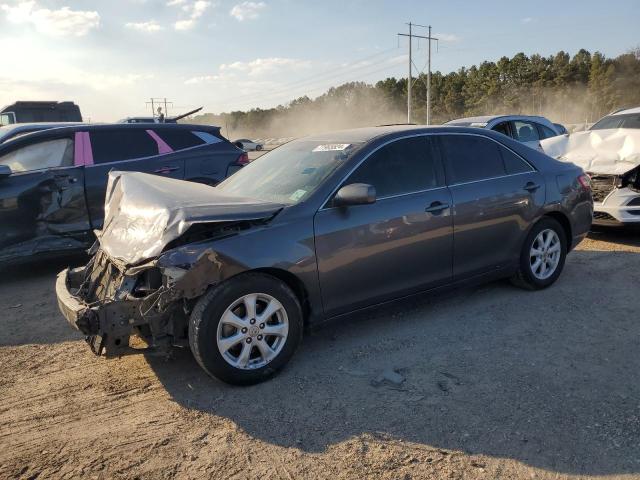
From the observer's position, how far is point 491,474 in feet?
8.12

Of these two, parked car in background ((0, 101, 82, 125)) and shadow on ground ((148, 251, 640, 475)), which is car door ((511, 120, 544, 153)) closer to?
shadow on ground ((148, 251, 640, 475))

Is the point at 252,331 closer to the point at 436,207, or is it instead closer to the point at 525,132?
the point at 436,207

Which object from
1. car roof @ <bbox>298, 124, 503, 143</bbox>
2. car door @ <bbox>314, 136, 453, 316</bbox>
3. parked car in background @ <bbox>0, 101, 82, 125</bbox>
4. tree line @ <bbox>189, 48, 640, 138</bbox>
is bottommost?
car door @ <bbox>314, 136, 453, 316</bbox>

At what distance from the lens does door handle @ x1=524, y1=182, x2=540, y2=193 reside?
188 inches

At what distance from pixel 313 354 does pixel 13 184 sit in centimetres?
421

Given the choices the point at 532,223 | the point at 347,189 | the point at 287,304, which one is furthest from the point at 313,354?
the point at 532,223

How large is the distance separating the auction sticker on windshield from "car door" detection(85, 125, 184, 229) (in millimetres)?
3282

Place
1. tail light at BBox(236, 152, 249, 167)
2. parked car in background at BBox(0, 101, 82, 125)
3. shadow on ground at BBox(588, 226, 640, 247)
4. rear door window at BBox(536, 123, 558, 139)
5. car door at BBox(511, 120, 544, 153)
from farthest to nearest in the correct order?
parked car in background at BBox(0, 101, 82, 125) → rear door window at BBox(536, 123, 558, 139) → car door at BBox(511, 120, 544, 153) → tail light at BBox(236, 152, 249, 167) → shadow on ground at BBox(588, 226, 640, 247)

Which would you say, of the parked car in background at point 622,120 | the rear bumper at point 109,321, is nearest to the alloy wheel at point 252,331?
the rear bumper at point 109,321

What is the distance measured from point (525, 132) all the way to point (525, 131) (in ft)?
0.07

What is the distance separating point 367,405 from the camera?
3.10 meters

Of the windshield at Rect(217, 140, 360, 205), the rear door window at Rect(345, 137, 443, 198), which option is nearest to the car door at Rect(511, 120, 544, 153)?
the rear door window at Rect(345, 137, 443, 198)

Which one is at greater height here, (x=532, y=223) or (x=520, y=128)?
(x=520, y=128)

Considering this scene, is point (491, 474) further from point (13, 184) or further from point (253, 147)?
point (253, 147)
